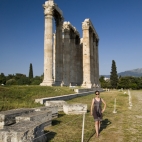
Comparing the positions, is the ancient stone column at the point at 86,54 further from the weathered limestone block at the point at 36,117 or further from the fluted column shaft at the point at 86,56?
the weathered limestone block at the point at 36,117

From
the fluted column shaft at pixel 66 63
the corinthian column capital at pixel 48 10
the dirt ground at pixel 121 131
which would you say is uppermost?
the corinthian column capital at pixel 48 10

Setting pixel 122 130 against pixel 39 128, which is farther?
pixel 122 130

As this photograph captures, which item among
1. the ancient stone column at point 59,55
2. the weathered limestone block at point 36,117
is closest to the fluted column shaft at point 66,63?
the ancient stone column at point 59,55

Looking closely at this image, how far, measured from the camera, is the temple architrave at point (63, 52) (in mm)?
34062

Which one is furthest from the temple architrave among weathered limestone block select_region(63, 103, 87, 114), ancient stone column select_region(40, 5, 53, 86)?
weathered limestone block select_region(63, 103, 87, 114)

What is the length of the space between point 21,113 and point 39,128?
8.57 ft

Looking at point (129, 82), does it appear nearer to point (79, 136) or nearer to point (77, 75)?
point (77, 75)

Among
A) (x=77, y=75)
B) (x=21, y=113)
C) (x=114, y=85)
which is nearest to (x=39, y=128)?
(x=21, y=113)

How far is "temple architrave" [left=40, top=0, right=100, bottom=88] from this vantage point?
3406 centimetres

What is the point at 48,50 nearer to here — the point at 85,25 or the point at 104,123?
the point at 85,25

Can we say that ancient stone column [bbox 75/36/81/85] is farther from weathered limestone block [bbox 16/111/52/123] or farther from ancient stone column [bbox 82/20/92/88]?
weathered limestone block [bbox 16/111/52/123]

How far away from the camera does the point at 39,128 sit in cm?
725

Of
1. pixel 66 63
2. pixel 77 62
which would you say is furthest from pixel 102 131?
pixel 77 62

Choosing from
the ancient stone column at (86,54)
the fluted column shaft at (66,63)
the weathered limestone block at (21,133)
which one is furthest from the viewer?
the ancient stone column at (86,54)
